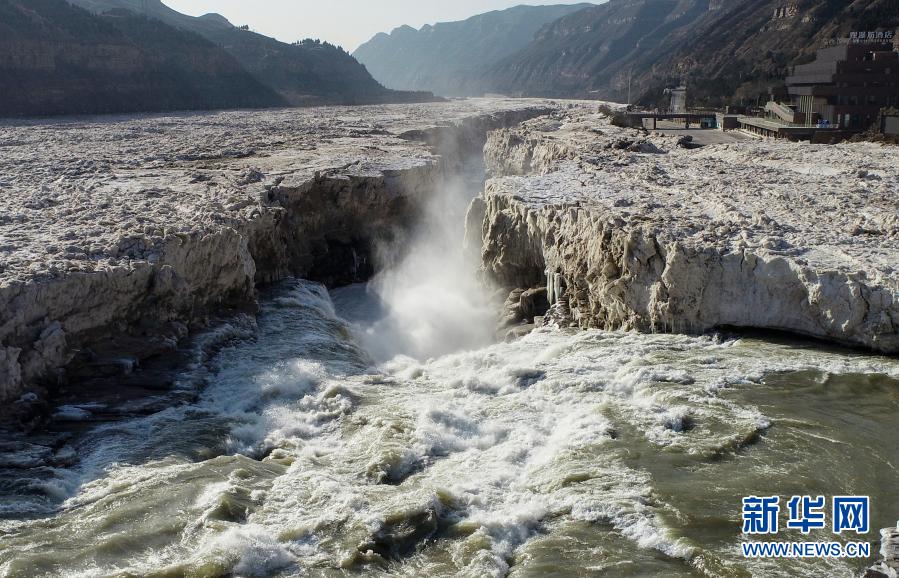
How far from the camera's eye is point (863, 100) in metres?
33.6

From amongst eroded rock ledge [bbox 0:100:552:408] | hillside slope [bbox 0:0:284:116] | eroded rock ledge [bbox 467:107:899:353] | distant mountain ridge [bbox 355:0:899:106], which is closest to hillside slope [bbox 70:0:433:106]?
hillside slope [bbox 0:0:284:116]

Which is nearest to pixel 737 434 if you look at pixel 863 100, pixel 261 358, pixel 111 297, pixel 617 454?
pixel 617 454

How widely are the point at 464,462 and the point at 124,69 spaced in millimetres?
59456

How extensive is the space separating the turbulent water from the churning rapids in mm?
26

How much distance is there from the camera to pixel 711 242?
43.0 ft

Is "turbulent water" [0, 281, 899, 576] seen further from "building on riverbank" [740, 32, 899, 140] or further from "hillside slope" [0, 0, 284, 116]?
"hillside slope" [0, 0, 284, 116]

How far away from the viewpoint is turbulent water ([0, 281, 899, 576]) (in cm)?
777

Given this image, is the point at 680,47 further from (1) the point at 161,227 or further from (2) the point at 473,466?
(2) the point at 473,466

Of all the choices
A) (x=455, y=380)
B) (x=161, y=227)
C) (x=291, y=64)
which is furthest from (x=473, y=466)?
(x=291, y=64)

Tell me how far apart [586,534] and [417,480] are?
2.16 meters

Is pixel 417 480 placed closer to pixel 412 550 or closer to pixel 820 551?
pixel 412 550

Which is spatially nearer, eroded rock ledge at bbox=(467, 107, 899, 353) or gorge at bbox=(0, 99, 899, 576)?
gorge at bbox=(0, 99, 899, 576)

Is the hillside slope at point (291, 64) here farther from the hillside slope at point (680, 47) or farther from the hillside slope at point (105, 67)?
the hillside slope at point (680, 47)

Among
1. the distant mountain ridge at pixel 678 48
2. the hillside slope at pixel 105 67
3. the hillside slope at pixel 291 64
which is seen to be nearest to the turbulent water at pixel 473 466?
the distant mountain ridge at pixel 678 48
